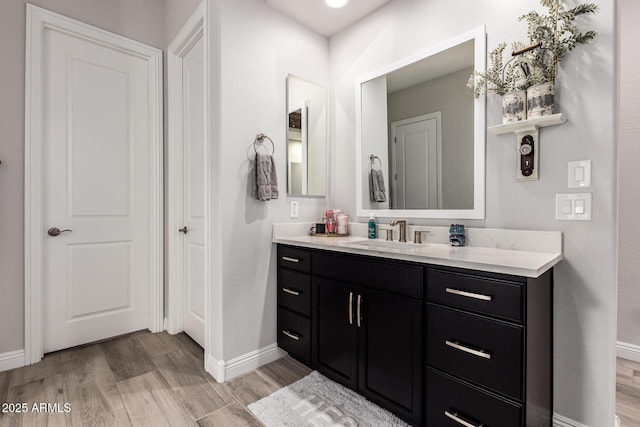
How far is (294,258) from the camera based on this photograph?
210 centimetres

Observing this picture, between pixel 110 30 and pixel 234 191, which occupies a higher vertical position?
pixel 110 30

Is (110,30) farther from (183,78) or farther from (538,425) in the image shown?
(538,425)

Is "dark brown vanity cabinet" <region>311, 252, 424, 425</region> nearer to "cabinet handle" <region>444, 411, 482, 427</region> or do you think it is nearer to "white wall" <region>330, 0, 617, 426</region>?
"cabinet handle" <region>444, 411, 482, 427</region>

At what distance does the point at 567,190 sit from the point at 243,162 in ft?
5.89

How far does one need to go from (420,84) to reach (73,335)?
313 cm

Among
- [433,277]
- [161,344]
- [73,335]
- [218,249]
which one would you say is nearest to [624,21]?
[433,277]

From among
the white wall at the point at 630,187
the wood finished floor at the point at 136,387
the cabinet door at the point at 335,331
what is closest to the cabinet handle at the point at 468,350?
the cabinet door at the point at 335,331

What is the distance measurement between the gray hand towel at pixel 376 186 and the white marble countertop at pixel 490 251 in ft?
1.33

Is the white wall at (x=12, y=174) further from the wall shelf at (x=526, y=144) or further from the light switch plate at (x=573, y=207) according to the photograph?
the light switch plate at (x=573, y=207)

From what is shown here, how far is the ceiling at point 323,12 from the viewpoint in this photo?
2.19 metres

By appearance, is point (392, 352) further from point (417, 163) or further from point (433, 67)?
point (433, 67)

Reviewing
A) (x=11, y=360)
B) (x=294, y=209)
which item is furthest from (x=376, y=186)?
(x=11, y=360)

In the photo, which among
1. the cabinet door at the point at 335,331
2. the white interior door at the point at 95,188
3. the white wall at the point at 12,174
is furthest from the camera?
the white interior door at the point at 95,188

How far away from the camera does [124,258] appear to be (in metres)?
2.64
